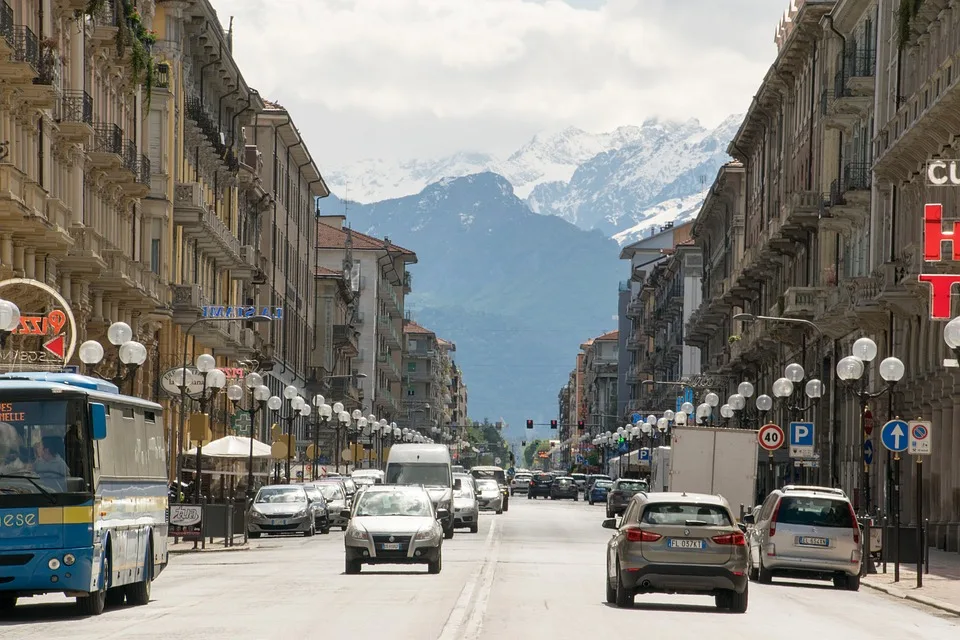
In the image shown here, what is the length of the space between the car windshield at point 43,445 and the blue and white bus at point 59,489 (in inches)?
0.5

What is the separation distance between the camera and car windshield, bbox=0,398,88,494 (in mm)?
22438

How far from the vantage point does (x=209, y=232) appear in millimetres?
73812

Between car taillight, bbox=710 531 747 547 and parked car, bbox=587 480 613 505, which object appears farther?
parked car, bbox=587 480 613 505

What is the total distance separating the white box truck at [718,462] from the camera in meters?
53.5

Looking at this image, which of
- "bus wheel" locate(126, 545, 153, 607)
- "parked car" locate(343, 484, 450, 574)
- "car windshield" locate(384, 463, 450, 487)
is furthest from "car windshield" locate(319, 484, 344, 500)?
"bus wheel" locate(126, 545, 153, 607)

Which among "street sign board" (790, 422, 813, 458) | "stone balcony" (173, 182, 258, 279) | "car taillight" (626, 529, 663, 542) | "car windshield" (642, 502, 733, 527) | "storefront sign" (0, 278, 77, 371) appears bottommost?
"car taillight" (626, 529, 663, 542)

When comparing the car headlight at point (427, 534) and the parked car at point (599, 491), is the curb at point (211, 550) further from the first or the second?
the parked car at point (599, 491)

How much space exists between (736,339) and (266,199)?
80.5 ft

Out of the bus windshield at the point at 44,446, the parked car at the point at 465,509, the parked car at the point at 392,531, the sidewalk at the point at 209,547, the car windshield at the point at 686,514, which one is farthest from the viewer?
the parked car at the point at 465,509

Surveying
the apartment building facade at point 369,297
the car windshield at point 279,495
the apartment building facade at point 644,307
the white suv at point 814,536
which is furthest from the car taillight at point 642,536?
the apartment building facade at point 369,297

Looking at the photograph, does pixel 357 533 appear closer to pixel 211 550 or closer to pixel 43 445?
pixel 43 445

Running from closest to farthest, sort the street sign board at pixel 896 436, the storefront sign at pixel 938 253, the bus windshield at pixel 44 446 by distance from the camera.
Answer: the bus windshield at pixel 44 446, the street sign board at pixel 896 436, the storefront sign at pixel 938 253

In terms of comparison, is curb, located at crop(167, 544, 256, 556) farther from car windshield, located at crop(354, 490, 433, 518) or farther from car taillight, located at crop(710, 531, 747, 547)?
car taillight, located at crop(710, 531, 747, 547)

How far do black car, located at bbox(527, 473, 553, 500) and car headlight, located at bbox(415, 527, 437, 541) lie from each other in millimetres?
100877
